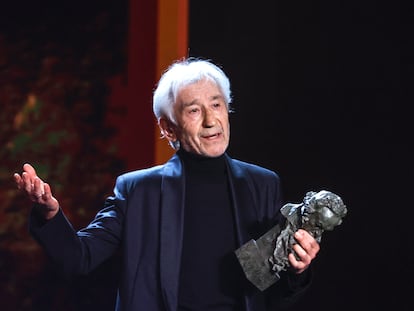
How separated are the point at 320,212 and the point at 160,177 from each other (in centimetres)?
48

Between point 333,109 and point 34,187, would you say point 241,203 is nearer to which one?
point 34,187

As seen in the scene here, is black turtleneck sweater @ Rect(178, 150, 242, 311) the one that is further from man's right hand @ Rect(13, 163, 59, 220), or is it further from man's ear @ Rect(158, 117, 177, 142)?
man's right hand @ Rect(13, 163, 59, 220)

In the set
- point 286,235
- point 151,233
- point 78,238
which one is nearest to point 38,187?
point 78,238

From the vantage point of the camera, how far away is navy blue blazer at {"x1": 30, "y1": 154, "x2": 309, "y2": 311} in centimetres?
152

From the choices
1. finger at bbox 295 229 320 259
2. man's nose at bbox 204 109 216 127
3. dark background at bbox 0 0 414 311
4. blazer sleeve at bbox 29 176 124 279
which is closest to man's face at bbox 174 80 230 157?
man's nose at bbox 204 109 216 127

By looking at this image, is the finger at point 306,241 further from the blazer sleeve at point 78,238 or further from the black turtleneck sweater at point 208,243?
the blazer sleeve at point 78,238

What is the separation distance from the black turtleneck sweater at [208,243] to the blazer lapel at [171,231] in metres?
0.03

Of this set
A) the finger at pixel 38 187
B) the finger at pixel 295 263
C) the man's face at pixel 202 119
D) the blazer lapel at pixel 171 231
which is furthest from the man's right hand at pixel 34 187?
the finger at pixel 295 263

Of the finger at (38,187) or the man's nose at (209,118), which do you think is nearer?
the finger at (38,187)

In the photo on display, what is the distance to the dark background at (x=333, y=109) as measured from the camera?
2.08 metres

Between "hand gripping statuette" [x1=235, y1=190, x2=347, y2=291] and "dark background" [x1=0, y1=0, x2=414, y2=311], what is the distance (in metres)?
0.71

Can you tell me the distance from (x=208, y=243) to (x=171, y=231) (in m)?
0.10

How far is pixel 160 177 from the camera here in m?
1.67

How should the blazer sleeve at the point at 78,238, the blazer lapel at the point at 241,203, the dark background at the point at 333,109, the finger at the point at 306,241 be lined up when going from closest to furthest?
the finger at the point at 306,241 < the blazer sleeve at the point at 78,238 < the blazer lapel at the point at 241,203 < the dark background at the point at 333,109
